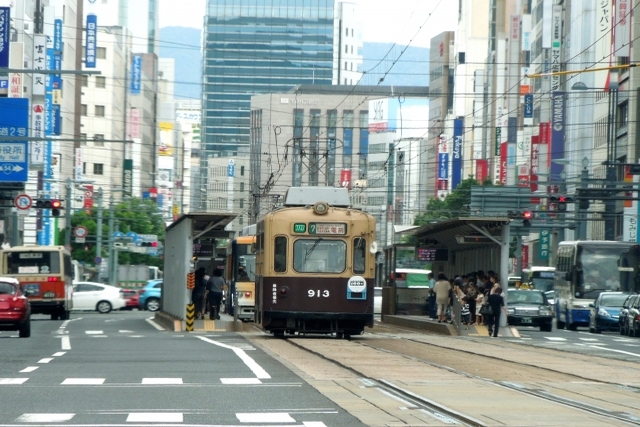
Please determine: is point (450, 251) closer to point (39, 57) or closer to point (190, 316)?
Answer: point (190, 316)

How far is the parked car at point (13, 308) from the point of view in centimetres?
3080

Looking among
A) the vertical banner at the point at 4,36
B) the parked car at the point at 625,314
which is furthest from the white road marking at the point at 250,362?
the vertical banner at the point at 4,36

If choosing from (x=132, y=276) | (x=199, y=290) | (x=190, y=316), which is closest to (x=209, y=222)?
(x=190, y=316)

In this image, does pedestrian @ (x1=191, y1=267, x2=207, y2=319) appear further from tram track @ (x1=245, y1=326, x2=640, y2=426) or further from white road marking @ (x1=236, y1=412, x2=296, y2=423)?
white road marking @ (x1=236, y1=412, x2=296, y2=423)

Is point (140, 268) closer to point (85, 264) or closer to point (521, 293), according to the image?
point (85, 264)

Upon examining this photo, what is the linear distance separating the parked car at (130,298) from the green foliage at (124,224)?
31555 millimetres

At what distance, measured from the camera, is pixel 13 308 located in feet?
101

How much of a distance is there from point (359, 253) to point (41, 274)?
22.8m

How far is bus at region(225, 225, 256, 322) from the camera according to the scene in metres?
45.5

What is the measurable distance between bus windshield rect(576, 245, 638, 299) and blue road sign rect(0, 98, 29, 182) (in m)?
18.5

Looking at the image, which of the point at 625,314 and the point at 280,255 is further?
the point at 625,314

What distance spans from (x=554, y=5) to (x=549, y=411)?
87072mm

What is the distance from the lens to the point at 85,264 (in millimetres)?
105812

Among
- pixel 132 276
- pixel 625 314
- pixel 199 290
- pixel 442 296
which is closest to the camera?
pixel 442 296
